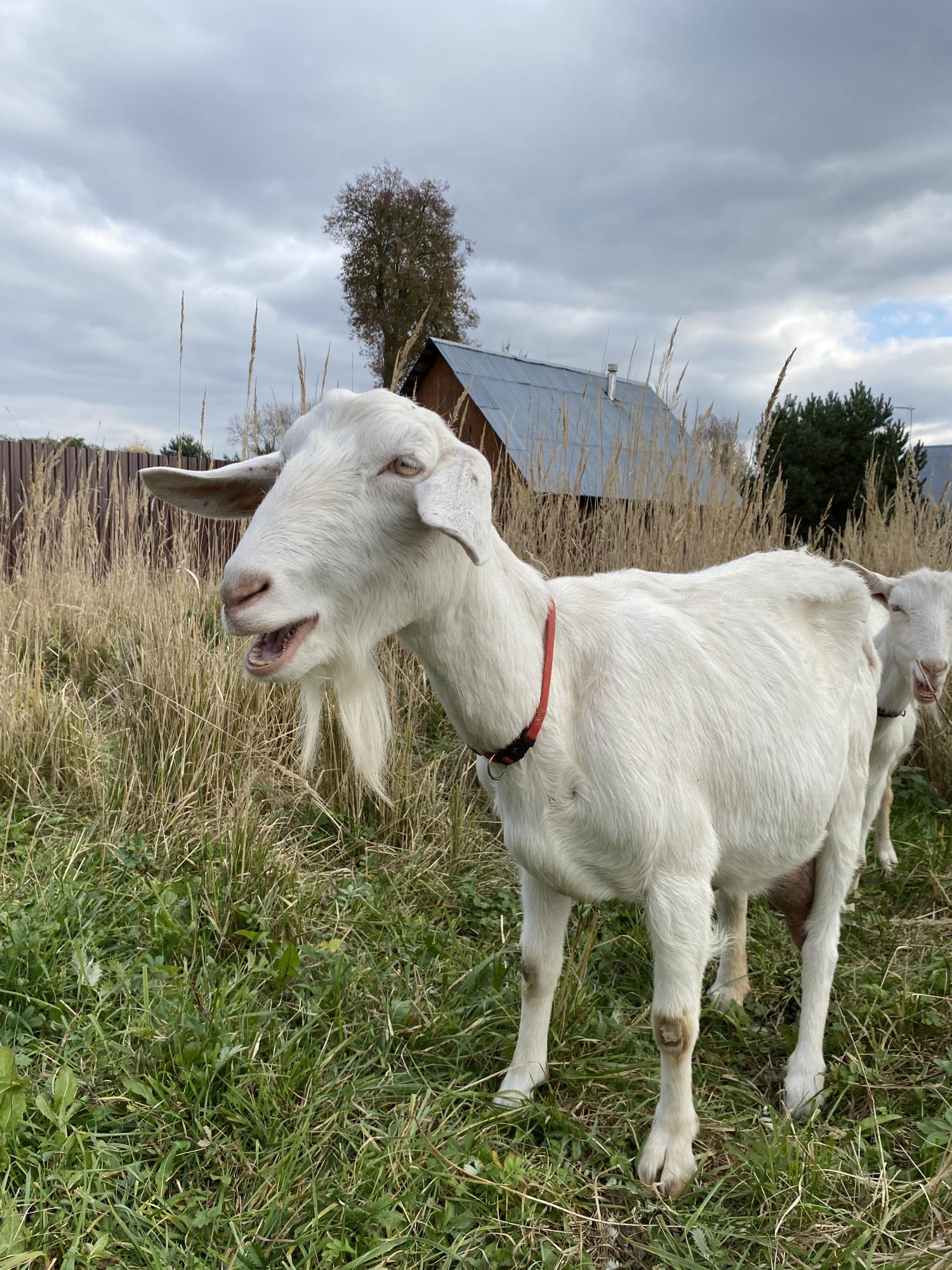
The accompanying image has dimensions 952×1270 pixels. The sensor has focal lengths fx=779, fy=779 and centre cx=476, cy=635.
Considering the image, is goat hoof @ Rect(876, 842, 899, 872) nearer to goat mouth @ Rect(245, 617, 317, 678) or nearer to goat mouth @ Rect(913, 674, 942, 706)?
goat mouth @ Rect(913, 674, 942, 706)

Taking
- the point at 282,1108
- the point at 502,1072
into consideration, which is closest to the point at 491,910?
the point at 502,1072

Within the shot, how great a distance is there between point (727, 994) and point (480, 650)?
1649 millimetres

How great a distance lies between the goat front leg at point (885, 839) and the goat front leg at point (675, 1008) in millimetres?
2171

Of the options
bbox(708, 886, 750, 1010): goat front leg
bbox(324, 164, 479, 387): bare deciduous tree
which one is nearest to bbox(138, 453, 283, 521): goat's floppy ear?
bbox(708, 886, 750, 1010): goat front leg

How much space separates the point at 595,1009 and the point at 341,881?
1073 millimetres

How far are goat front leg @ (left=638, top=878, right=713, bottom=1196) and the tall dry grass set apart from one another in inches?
58.3

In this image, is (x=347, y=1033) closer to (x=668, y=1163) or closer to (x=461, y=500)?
(x=668, y=1163)

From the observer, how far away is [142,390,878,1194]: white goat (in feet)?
4.38

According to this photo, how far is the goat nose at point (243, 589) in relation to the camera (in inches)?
48.3

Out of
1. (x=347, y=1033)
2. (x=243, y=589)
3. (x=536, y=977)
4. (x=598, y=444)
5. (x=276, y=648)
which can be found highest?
(x=598, y=444)

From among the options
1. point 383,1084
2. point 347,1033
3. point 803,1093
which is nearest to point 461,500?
point 383,1084

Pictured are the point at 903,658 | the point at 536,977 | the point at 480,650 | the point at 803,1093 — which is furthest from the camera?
the point at 903,658

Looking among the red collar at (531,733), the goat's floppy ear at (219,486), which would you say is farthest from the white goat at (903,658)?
the goat's floppy ear at (219,486)

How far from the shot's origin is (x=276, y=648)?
135 centimetres
